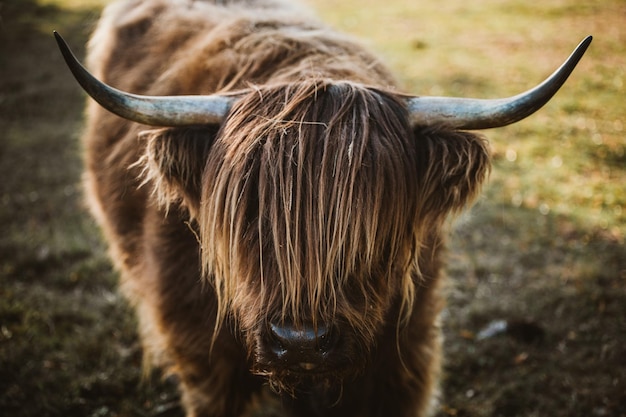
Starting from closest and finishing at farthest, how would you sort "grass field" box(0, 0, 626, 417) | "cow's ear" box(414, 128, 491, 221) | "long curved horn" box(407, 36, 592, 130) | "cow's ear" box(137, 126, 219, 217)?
"long curved horn" box(407, 36, 592, 130) → "cow's ear" box(414, 128, 491, 221) → "cow's ear" box(137, 126, 219, 217) → "grass field" box(0, 0, 626, 417)

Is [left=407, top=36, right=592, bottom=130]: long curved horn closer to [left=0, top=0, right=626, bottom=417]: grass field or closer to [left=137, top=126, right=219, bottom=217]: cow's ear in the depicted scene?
[left=137, top=126, right=219, bottom=217]: cow's ear

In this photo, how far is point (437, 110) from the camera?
6.64 feet

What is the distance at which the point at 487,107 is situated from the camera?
1.93m

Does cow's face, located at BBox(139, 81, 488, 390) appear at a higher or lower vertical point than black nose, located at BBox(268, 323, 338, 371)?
higher

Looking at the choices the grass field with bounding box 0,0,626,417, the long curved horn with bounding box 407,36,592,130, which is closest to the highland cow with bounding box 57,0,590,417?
the long curved horn with bounding box 407,36,592,130

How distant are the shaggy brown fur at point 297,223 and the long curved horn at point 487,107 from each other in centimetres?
7

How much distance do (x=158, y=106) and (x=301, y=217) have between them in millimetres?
707

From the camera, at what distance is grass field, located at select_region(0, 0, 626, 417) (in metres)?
3.49

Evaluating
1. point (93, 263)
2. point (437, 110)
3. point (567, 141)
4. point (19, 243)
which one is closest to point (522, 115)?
→ point (437, 110)

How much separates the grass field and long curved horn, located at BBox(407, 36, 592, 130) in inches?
48.9

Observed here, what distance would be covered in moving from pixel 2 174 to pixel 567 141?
7.24m

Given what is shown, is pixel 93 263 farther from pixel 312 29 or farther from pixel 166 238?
pixel 312 29

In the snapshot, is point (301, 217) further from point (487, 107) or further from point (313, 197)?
point (487, 107)

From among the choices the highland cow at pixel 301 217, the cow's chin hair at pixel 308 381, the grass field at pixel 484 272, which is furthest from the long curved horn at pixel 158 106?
the grass field at pixel 484 272
